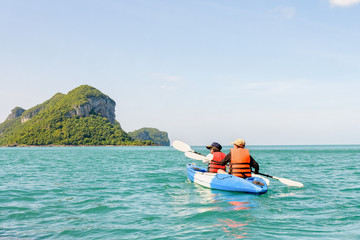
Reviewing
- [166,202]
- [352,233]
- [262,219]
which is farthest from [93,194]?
[352,233]

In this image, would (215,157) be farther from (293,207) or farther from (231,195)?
(293,207)

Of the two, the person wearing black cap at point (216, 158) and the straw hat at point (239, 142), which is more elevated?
the straw hat at point (239, 142)

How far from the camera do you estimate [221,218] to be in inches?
339

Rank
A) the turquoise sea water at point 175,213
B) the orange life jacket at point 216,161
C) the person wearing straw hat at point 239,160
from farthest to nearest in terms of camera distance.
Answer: the orange life jacket at point 216,161 → the person wearing straw hat at point 239,160 → the turquoise sea water at point 175,213

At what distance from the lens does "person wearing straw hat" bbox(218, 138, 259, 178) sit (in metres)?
12.4

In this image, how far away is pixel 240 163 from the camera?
12695 mm

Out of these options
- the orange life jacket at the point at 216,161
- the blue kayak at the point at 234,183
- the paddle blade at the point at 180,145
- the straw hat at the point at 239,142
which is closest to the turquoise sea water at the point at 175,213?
the blue kayak at the point at 234,183

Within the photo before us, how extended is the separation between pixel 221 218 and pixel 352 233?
3195 millimetres

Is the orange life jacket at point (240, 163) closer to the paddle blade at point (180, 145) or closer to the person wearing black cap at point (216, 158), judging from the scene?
the person wearing black cap at point (216, 158)

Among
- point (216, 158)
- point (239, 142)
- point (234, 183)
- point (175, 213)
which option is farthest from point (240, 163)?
point (175, 213)

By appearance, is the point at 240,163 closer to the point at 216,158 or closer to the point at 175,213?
the point at 216,158

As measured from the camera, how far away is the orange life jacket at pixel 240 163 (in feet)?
40.8

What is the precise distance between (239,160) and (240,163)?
0.49 feet

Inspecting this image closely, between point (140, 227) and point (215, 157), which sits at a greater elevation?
point (215, 157)
